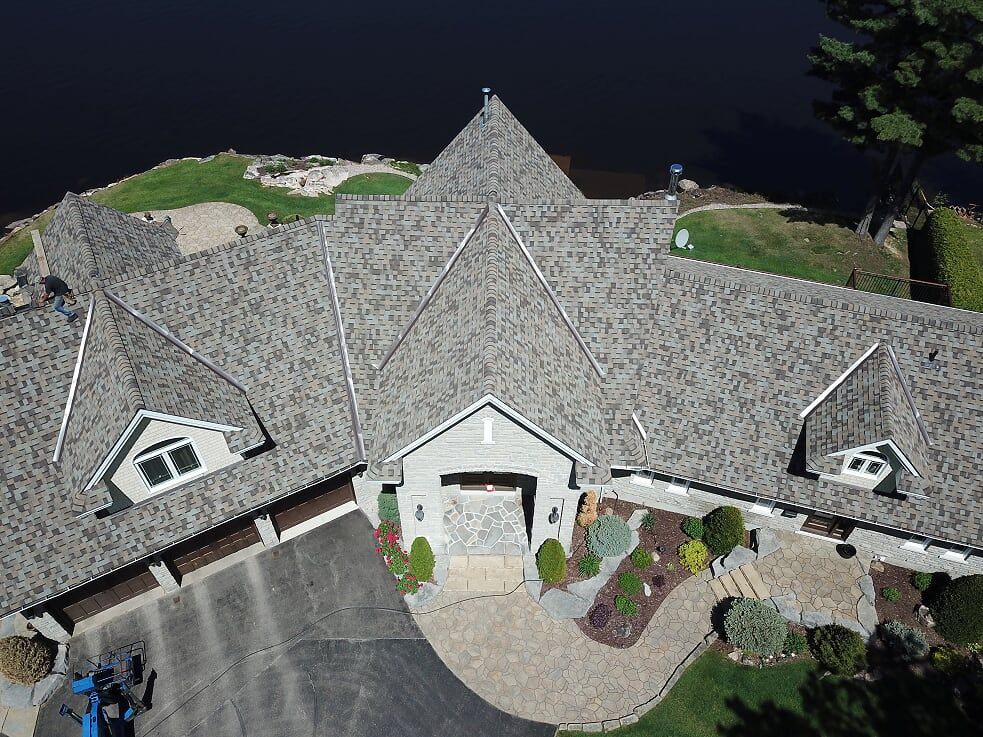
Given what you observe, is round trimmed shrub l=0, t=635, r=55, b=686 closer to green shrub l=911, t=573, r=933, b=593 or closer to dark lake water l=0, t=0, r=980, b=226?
green shrub l=911, t=573, r=933, b=593

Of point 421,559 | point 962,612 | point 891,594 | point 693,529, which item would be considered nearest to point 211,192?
point 421,559

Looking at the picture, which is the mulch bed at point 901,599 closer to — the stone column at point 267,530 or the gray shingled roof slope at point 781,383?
the gray shingled roof slope at point 781,383

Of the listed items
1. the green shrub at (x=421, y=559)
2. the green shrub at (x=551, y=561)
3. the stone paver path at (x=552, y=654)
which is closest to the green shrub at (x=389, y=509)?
the green shrub at (x=421, y=559)

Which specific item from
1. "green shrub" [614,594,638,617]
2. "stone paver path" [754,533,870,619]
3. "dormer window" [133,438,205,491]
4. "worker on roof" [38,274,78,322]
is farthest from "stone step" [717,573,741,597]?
"worker on roof" [38,274,78,322]

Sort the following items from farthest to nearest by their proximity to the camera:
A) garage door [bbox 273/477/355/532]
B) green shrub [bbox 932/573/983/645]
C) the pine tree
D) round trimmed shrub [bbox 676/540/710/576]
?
the pine tree → garage door [bbox 273/477/355/532] → round trimmed shrub [bbox 676/540/710/576] → green shrub [bbox 932/573/983/645]

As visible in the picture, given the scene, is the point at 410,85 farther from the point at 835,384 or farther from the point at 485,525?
the point at 835,384

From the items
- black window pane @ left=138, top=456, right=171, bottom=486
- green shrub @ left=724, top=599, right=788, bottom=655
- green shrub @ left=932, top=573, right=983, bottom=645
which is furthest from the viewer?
green shrub @ left=932, top=573, right=983, bottom=645

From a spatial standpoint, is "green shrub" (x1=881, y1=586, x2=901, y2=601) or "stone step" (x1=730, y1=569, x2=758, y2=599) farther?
"stone step" (x1=730, y1=569, x2=758, y2=599)

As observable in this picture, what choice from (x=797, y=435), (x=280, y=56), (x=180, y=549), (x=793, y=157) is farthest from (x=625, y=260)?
(x=280, y=56)
